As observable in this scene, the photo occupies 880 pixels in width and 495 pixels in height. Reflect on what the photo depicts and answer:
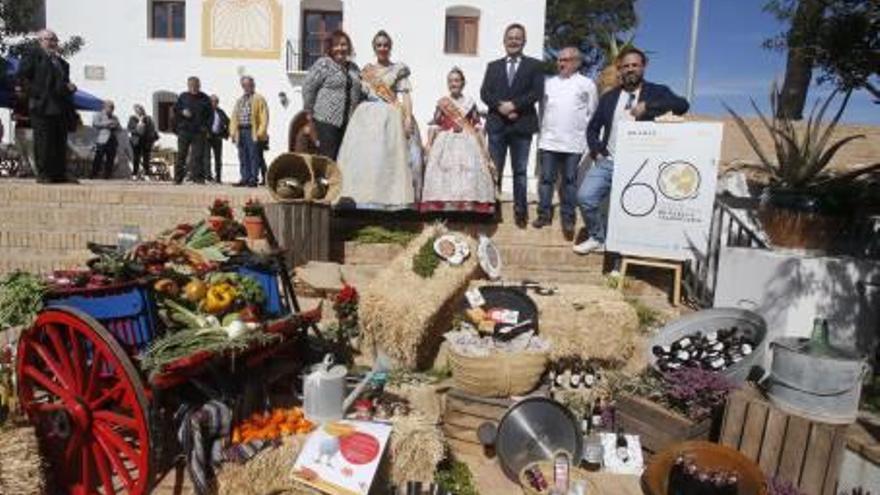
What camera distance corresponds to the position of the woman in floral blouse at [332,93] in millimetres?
6230

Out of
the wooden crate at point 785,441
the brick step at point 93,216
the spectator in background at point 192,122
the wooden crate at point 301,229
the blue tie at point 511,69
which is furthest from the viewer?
the spectator in background at point 192,122

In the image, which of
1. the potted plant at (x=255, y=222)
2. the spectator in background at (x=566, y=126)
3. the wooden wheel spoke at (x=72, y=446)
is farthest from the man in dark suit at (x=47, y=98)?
the wooden wheel spoke at (x=72, y=446)

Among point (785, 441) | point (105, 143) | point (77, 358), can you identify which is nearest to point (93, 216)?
point (77, 358)

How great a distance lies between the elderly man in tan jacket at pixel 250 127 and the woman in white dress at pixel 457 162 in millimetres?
3959

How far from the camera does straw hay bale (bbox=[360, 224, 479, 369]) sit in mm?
4301

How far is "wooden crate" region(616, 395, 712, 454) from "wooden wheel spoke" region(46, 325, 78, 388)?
2917 mm

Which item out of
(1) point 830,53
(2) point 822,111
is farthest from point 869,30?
(2) point 822,111

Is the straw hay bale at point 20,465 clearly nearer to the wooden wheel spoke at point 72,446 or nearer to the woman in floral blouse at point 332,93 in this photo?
the wooden wheel spoke at point 72,446

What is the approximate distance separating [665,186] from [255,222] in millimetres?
3526

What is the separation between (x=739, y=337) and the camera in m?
4.23

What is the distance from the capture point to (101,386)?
3.08 m

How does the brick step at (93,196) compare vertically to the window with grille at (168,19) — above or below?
below

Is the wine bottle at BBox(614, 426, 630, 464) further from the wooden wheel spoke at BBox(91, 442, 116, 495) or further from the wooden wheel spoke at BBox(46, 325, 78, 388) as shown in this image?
the wooden wheel spoke at BBox(46, 325, 78, 388)

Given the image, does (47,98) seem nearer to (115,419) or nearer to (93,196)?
(93,196)
